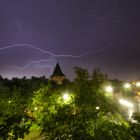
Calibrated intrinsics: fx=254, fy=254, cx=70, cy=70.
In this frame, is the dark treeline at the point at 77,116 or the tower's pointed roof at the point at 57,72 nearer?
the dark treeline at the point at 77,116

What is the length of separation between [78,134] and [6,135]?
2106mm

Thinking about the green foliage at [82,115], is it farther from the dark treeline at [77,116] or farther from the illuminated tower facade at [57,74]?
the illuminated tower facade at [57,74]

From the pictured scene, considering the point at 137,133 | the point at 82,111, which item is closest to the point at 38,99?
the point at 82,111

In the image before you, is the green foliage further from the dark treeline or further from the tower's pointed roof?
the tower's pointed roof

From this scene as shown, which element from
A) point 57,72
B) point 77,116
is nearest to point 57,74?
point 57,72

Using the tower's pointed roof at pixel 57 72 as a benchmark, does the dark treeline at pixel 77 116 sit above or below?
below

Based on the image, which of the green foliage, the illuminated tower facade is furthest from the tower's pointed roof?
the green foliage

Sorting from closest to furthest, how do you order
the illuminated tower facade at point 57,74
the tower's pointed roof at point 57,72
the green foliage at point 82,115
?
the green foliage at point 82,115 < the illuminated tower facade at point 57,74 < the tower's pointed roof at point 57,72

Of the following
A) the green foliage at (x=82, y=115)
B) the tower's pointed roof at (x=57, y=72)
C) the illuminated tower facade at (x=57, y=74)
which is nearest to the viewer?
the green foliage at (x=82, y=115)

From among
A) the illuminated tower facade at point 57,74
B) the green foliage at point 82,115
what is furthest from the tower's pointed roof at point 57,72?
the green foliage at point 82,115

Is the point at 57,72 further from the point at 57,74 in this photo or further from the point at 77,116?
the point at 77,116

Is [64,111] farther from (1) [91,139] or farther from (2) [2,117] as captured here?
(2) [2,117]

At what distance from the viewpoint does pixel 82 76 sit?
815 cm

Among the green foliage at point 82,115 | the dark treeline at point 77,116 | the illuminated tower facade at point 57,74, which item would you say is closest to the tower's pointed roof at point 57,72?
the illuminated tower facade at point 57,74
